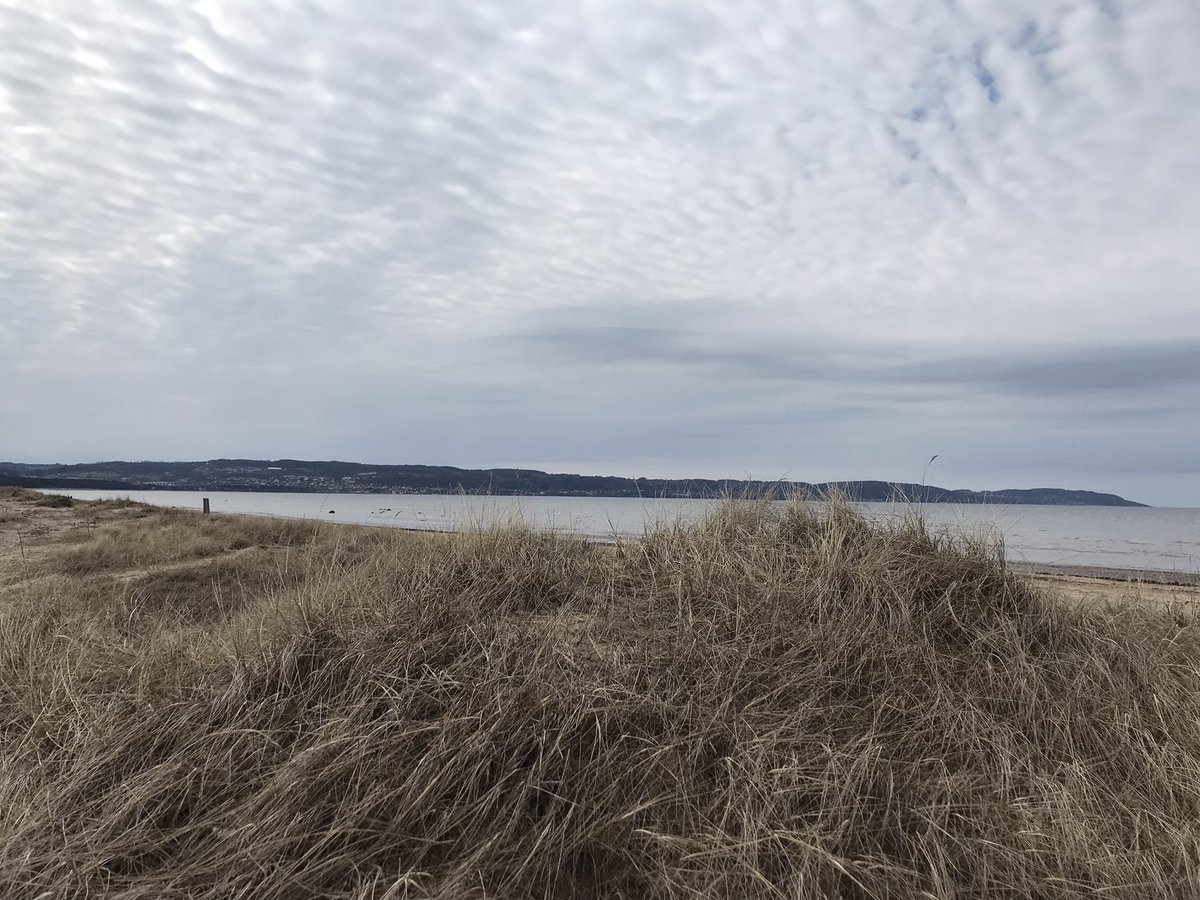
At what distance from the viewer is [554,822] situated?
3.53 m

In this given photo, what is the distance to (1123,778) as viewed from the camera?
4.17m

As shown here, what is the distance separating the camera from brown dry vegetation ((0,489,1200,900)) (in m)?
3.29

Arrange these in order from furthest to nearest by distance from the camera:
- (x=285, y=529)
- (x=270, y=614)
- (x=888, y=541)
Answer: (x=285, y=529), (x=888, y=541), (x=270, y=614)

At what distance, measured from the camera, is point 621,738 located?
3986 mm

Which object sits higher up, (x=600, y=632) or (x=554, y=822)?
(x=600, y=632)

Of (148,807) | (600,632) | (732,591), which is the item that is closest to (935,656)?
(732,591)

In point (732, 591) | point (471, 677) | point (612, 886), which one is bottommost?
point (612, 886)

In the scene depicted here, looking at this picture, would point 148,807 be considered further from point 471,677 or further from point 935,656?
point 935,656

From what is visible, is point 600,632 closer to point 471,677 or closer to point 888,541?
point 471,677

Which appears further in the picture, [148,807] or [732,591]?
[732,591]

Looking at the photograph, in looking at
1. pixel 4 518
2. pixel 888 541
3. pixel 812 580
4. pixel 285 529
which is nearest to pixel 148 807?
pixel 812 580

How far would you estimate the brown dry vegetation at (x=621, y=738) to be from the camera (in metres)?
3.29

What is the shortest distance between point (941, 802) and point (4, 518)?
2359 cm

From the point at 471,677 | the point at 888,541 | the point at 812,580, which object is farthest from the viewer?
the point at 888,541
